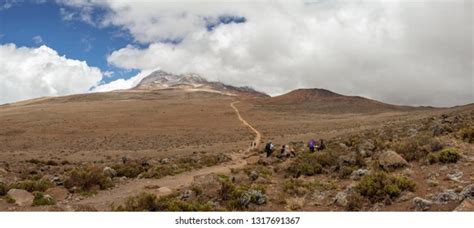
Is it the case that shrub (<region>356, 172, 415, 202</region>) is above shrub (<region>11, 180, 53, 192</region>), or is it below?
above

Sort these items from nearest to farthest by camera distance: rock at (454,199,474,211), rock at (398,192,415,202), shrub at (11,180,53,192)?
rock at (454,199,474,211), rock at (398,192,415,202), shrub at (11,180,53,192)

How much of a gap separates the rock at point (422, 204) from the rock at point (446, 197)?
0.75 feet

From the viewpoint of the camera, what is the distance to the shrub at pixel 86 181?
1574cm

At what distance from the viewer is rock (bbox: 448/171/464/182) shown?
10.6m

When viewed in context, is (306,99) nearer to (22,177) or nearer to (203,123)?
(203,123)

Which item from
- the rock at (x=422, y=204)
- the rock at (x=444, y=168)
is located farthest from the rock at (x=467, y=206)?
the rock at (x=444, y=168)

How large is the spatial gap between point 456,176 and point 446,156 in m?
1.63

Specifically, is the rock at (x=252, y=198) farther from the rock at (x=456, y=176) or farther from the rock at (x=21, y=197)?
the rock at (x=21, y=197)

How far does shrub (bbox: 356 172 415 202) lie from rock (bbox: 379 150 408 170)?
257 centimetres

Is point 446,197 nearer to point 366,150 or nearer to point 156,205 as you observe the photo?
point 156,205

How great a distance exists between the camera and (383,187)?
400 inches

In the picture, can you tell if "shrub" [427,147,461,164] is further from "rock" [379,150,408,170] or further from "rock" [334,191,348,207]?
"rock" [334,191,348,207]

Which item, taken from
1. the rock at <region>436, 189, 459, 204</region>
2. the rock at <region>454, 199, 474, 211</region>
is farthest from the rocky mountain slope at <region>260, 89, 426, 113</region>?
the rock at <region>454, 199, 474, 211</region>
